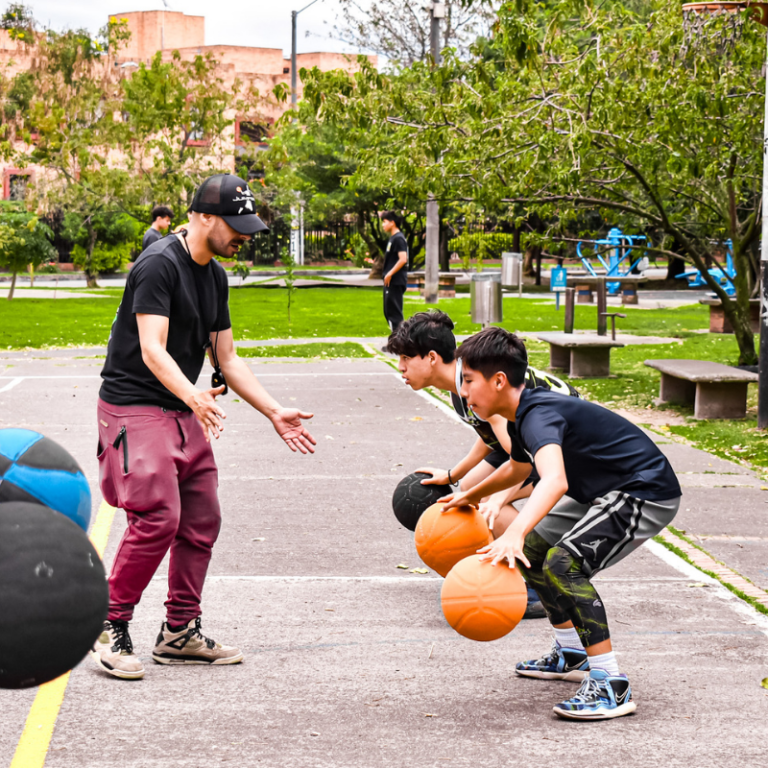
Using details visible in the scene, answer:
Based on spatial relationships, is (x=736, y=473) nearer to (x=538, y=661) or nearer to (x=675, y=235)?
(x=538, y=661)

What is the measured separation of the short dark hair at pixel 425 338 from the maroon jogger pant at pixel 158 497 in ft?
3.31

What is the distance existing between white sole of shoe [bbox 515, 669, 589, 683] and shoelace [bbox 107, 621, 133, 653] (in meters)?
1.61

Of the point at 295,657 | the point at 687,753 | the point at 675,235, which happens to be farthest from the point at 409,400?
the point at 687,753

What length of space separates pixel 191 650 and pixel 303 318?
19.7m

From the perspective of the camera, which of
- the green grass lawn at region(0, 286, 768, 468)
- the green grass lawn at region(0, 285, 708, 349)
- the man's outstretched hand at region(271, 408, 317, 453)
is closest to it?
the man's outstretched hand at region(271, 408, 317, 453)

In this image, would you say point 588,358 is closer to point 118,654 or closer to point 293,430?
point 293,430

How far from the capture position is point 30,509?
1.83 metres

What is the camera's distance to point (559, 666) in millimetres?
4488

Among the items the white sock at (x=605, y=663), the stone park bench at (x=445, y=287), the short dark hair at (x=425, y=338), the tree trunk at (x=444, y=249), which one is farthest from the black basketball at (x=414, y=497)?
the tree trunk at (x=444, y=249)

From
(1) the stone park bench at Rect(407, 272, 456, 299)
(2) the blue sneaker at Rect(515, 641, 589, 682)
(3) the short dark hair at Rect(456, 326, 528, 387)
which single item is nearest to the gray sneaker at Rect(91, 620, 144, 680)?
(2) the blue sneaker at Rect(515, 641, 589, 682)

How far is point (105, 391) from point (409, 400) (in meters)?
8.26

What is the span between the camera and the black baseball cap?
14.6 feet

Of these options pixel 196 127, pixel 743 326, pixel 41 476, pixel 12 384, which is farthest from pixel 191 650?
Result: pixel 196 127

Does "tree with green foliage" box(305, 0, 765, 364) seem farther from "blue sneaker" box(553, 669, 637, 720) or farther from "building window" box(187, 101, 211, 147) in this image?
"building window" box(187, 101, 211, 147)
